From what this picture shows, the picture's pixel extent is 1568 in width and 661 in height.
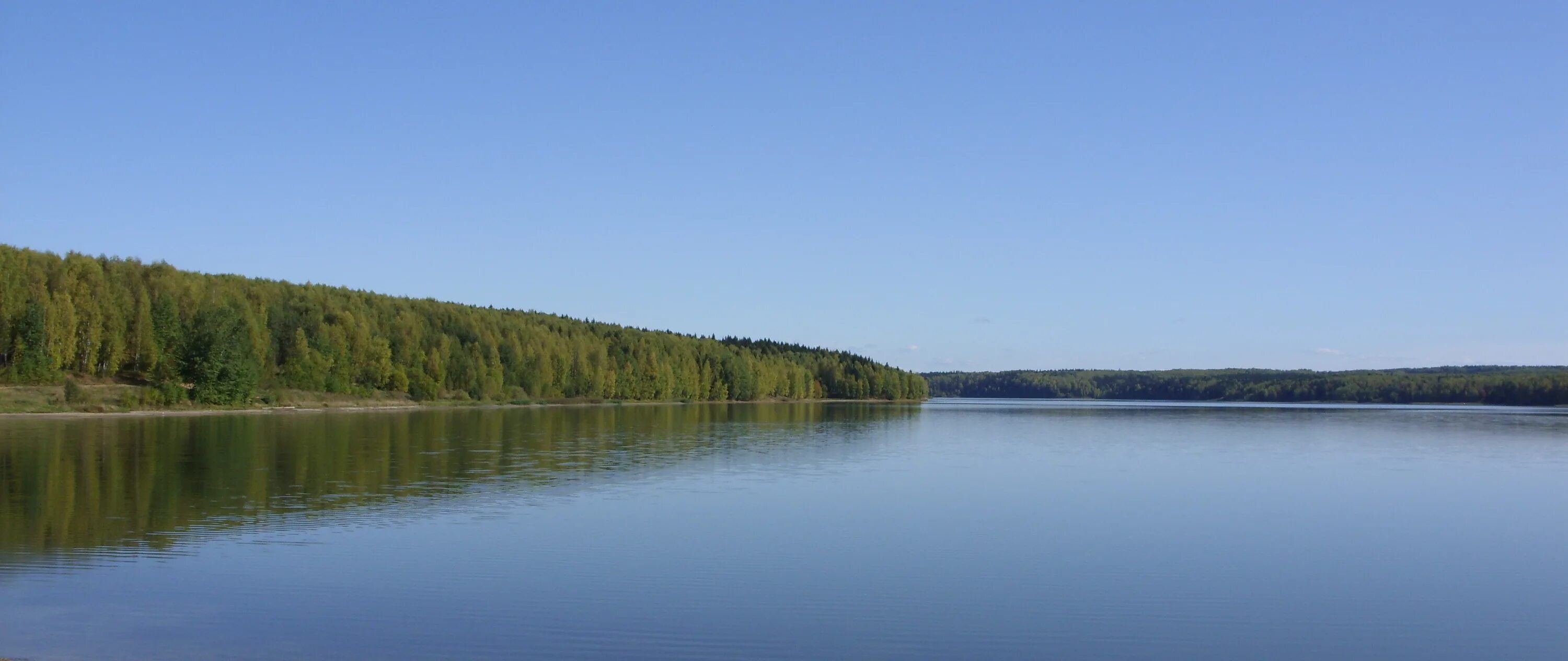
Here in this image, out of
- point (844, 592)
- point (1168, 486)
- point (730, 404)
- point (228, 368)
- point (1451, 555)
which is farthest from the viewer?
point (730, 404)

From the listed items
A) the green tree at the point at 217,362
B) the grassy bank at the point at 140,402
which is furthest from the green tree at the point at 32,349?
the green tree at the point at 217,362

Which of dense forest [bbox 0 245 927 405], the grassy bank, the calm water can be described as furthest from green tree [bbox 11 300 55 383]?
the calm water

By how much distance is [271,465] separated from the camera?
30.9 metres

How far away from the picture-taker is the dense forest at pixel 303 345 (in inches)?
2773

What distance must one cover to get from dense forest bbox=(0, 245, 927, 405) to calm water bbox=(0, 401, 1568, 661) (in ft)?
119

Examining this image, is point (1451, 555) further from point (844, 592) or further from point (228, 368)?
point (228, 368)

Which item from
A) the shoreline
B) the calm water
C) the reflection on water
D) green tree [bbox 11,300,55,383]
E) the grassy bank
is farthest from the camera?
green tree [bbox 11,300,55,383]

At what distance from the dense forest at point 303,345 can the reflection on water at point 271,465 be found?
11.5 metres

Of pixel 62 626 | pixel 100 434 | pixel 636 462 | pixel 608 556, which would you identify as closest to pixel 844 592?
pixel 608 556

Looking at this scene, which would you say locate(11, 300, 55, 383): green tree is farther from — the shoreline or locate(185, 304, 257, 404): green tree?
locate(185, 304, 257, 404): green tree

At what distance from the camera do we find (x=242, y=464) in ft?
102

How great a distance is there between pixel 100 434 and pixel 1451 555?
4545 centimetres

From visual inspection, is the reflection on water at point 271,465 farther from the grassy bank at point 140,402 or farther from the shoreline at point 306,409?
the grassy bank at point 140,402

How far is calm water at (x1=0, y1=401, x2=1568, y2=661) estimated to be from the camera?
12.1 meters
